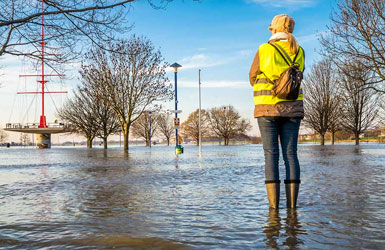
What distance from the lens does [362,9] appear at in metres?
18.2

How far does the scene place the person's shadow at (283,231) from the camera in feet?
10.2

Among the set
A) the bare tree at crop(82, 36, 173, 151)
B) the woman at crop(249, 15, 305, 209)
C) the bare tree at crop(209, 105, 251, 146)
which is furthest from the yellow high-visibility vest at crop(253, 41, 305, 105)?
the bare tree at crop(209, 105, 251, 146)

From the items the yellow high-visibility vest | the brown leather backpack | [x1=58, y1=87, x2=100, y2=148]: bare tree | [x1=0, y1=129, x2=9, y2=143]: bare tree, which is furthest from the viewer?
[x1=0, y1=129, x2=9, y2=143]: bare tree

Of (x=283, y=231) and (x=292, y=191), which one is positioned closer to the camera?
(x=283, y=231)

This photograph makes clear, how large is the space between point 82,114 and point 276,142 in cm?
4870

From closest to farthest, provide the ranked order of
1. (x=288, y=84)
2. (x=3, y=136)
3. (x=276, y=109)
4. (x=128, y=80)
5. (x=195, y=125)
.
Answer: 1. (x=288, y=84)
2. (x=276, y=109)
3. (x=128, y=80)
4. (x=195, y=125)
5. (x=3, y=136)

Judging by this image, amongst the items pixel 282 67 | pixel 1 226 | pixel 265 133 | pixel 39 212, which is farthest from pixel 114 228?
pixel 282 67

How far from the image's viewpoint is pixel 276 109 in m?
4.34

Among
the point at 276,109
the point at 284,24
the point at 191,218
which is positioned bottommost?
the point at 191,218

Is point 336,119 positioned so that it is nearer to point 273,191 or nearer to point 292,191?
point 292,191

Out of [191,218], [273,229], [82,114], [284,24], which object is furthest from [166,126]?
[273,229]

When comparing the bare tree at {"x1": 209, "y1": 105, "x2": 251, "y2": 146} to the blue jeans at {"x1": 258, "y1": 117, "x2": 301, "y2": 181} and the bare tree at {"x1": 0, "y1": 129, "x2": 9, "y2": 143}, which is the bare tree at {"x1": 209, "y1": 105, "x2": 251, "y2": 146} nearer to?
the bare tree at {"x1": 0, "y1": 129, "x2": 9, "y2": 143}

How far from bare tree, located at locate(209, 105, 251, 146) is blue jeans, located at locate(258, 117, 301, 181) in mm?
75702

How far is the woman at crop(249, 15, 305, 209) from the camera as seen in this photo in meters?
4.37
